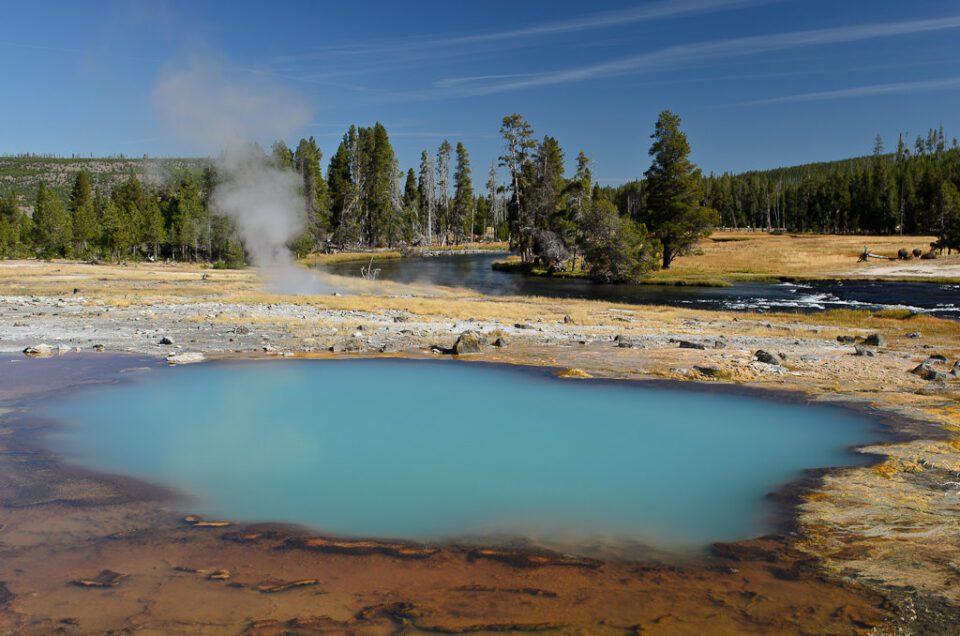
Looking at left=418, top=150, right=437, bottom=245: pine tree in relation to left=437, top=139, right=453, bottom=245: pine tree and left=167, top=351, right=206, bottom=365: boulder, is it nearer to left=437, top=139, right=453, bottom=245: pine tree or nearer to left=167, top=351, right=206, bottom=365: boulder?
left=437, top=139, right=453, bottom=245: pine tree

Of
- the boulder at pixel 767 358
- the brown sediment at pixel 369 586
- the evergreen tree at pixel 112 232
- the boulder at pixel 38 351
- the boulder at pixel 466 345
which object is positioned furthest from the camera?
the evergreen tree at pixel 112 232

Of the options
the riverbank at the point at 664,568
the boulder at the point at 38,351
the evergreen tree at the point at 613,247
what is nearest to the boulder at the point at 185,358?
the riverbank at the point at 664,568

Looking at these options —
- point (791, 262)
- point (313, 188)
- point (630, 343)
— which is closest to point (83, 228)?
point (313, 188)

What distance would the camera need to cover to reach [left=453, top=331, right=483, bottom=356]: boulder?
59.9 feet

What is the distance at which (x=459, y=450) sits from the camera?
10.5 meters

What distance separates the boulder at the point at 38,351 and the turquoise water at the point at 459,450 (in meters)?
3.51

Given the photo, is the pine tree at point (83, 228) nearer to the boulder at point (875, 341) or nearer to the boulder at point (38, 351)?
the boulder at point (38, 351)

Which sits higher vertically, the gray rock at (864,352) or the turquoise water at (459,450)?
the gray rock at (864,352)

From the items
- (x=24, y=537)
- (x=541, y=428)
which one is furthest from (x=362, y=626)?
(x=541, y=428)

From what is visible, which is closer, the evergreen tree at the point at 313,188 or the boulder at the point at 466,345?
the boulder at the point at 466,345

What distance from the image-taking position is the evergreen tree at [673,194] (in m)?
60.7

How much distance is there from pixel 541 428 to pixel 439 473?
2.95 meters

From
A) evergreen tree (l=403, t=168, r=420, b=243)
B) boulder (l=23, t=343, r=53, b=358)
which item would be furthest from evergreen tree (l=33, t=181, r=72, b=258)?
boulder (l=23, t=343, r=53, b=358)

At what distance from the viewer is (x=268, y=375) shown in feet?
50.4
